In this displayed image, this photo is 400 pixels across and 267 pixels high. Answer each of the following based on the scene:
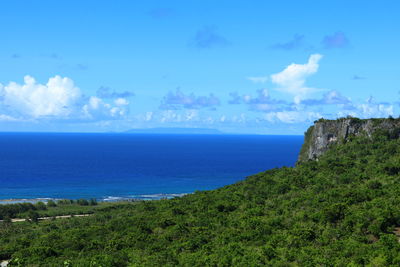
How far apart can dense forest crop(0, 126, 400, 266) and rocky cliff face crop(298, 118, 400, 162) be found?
9.85m

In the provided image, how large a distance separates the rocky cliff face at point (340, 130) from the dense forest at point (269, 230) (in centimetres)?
985

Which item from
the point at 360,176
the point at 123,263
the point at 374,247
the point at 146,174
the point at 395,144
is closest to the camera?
the point at 374,247

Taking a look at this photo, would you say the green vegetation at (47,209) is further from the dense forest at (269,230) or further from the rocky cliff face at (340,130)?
the rocky cliff face at (340,130)

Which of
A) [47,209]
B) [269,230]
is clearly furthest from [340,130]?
[47,209]

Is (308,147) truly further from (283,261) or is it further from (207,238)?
(283,261)

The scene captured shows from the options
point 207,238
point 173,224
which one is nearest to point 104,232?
point 173,224

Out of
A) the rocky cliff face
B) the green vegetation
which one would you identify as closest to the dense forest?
the rocky cliff face

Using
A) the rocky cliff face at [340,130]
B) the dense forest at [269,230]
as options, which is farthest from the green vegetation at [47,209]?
the rocky cliff face at [340,130]

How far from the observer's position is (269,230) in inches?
1476

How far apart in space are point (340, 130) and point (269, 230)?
1949 inches

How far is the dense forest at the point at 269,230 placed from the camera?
96.2ft

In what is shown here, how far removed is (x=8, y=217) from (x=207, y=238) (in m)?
64.7

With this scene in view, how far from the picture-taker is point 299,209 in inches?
1720

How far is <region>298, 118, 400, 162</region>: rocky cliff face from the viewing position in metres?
73.4
